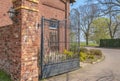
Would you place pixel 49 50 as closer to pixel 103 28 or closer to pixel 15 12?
pixel 15 12

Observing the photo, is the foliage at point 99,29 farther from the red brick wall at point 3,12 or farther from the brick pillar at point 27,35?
the brick pillar at point 27,35

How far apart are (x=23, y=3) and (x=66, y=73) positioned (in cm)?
480

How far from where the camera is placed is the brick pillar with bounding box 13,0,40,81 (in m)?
6.51

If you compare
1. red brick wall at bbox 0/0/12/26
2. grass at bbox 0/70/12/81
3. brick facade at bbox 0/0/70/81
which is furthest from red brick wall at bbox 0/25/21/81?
red brick wall at bbox 0/0/12/26

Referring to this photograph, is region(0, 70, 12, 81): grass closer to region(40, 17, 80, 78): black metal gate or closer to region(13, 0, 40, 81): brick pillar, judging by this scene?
region(13, 0, 40, 81): brick pillar

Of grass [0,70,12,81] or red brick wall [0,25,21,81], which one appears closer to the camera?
red brick wall [0,25,21,81]

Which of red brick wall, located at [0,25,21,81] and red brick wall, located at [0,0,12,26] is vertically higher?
red brick wall, located at [0,0,12,26]

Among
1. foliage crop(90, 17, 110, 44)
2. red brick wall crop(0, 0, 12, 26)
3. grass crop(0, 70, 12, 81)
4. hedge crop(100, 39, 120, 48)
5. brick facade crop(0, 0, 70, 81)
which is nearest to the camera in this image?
brick facade crop(0, 0, 70, 81)

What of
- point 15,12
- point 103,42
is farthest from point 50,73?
point 103,42

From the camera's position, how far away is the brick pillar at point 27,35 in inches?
256

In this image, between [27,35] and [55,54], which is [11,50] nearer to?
[27,35]

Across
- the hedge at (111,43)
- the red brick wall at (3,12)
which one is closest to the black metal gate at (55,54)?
the red brick wall at (3,12)

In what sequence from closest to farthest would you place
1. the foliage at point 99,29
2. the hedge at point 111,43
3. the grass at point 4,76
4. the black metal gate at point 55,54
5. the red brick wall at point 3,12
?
the grass at point 4,76 → the black metal gate at point 55,54 → the red brick wall at point 3,12 → the hedge at point 111,43 → the foliage at point 99,29

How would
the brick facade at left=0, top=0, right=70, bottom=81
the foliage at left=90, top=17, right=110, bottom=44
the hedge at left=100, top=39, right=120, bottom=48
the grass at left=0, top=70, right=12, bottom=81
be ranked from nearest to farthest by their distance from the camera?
the brick facade at left=0, top=0, right=70, bottom=81, the grass at left=0, top=70, right=12, bottom=81, the hedge at left=100, top=39, right=120, bottom=48, the foliage at left=90, top=17, right=110, bottom=44
